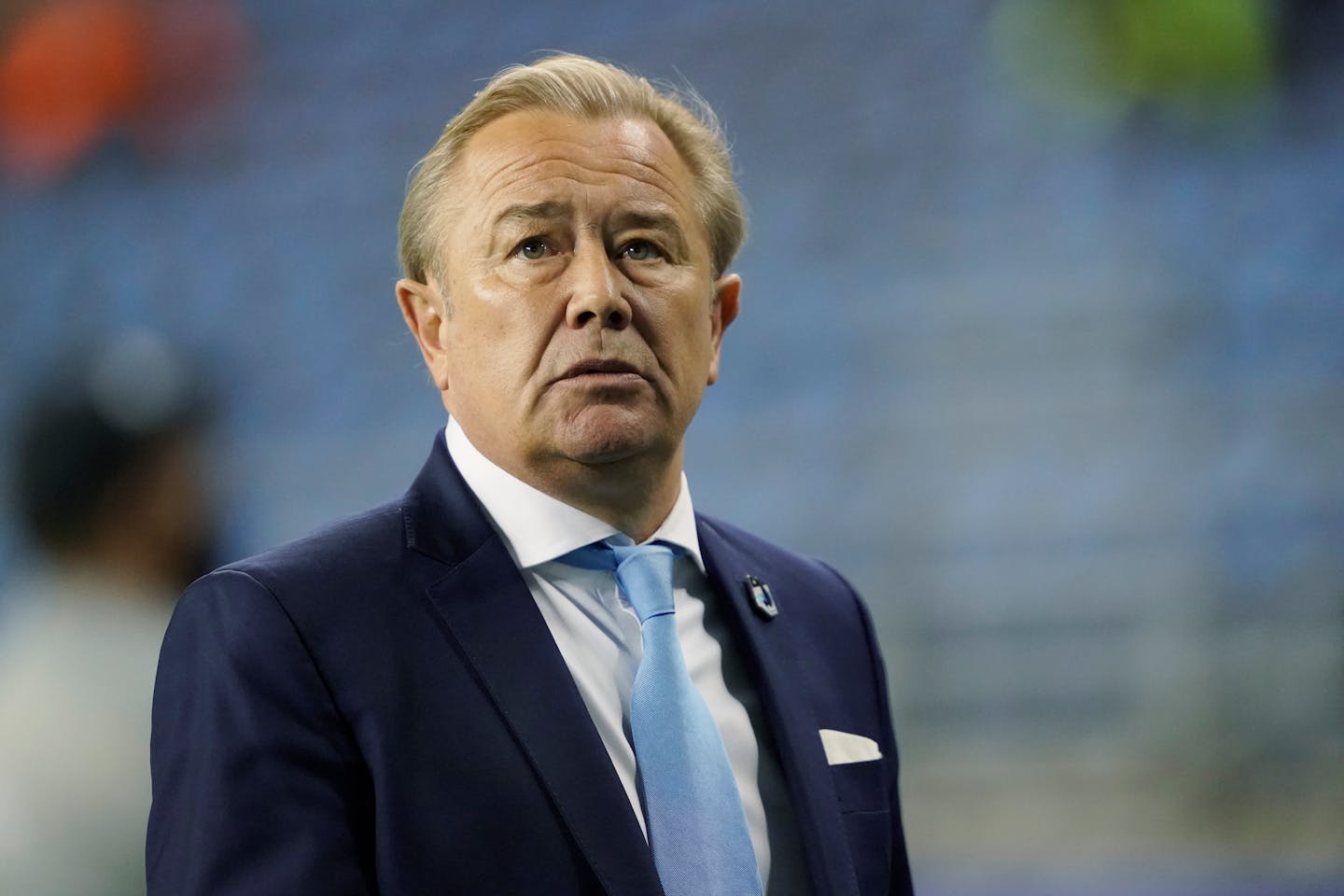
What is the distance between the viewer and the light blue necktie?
114 cm

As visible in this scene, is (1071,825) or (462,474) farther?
(1071,825)

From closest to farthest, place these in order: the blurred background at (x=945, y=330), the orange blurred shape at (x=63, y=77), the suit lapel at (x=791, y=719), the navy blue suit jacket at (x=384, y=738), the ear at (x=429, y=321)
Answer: the navy blue suit jacket at (x=384, y=738) < the suit lapel at (x=791, y=719) < the ear at (x=429, y=321) < the blurred background at (x=945, y=330) < the orange blurred shape at (x=63, y=77)

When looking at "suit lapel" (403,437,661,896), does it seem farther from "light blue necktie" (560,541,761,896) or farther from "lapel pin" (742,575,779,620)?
"lapel pin" (742,575,779,620)

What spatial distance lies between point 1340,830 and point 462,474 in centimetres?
232

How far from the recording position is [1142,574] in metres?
3.17

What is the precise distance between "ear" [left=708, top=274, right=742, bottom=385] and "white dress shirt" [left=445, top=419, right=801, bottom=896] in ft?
0.70

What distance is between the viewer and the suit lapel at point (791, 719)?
1.24 meters

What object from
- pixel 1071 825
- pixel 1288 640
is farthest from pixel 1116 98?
pixel 1071 825

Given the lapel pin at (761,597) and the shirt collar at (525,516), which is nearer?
the shirt collar at (525,516)

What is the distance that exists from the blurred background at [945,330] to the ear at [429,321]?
51.8 inches

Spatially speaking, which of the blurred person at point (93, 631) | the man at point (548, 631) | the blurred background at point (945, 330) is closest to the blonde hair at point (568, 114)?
the man at point (548, 631)

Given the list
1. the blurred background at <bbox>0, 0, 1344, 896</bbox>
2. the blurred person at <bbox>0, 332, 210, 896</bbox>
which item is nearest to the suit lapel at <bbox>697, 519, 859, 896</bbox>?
the blurred person at <bbox>0, 332, 210, 896</bbox>

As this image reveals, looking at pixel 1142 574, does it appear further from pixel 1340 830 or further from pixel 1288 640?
pixel 1340 830

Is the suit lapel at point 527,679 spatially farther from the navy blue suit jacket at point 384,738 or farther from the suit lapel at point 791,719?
the suit lapel at point 791,719
